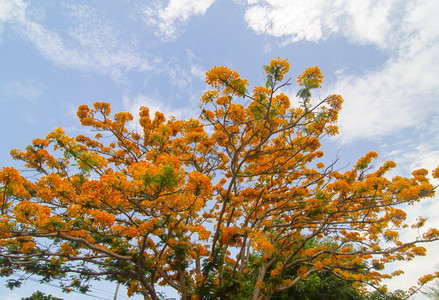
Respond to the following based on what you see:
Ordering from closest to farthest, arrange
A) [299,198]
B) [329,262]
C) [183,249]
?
[183,249], [329,262], [299,198]

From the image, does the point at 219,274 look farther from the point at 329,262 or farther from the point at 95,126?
the point at 95,126

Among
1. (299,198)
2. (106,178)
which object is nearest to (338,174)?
(299,198)

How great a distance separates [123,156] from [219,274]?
4290 mm

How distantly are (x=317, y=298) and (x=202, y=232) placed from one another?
6.41 meters

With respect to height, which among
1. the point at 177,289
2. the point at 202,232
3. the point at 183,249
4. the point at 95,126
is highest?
the point at 95,126

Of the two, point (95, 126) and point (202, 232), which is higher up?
point (95, 126)

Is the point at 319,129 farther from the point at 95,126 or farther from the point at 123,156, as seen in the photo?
the point at 95,126

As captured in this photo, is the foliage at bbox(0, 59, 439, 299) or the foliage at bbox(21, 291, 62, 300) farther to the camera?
the foliage at bbox(21, 291, 62, 300)

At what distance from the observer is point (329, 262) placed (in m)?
6.59

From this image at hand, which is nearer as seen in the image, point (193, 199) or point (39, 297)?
point (193, 199)

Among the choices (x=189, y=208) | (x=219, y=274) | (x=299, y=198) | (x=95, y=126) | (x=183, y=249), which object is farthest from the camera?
(x=95, y=126)

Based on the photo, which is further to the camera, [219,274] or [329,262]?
[329,262]

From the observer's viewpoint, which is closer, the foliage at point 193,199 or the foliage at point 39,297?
the foliage at point 193,199

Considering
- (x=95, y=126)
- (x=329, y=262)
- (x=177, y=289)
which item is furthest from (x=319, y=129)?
(x=95, y=126)
